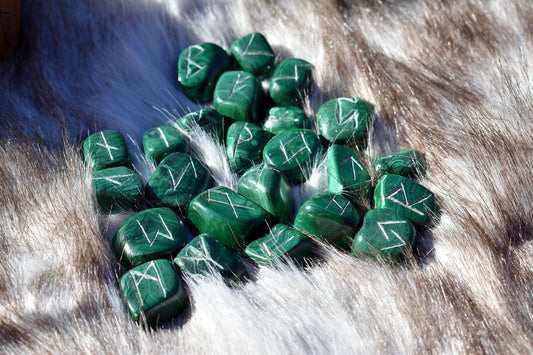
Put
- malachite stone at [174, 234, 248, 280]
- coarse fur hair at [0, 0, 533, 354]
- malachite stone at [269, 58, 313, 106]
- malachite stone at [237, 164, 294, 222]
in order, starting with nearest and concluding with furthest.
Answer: coarse fur hair at [0, 0, 533, 354] → malachite stone at [174, 234, 248, 280] → malachite stone at [237, 164, 294, 222] → malachite stone at [269, 58, 313, 106]

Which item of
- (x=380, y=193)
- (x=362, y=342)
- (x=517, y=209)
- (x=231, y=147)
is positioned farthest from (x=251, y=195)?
(x=517, y=209)

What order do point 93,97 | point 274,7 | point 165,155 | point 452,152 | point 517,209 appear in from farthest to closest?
1. point 274,7
2. point 93,97
3. point 165,155
4. point 452,152
5. point 517,209

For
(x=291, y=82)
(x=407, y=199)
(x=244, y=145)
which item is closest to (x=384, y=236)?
(x=407, y=199)

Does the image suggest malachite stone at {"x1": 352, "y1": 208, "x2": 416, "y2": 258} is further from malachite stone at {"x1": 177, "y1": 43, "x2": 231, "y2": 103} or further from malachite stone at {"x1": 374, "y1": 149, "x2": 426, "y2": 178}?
malachite stone at {"x1": 177, "y1": 43, "x2": 231, "y2": 103}

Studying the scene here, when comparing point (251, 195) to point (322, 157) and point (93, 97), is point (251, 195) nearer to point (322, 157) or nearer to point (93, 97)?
point (322, 157)

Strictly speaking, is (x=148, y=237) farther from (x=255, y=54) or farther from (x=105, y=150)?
(x=255, y=54)

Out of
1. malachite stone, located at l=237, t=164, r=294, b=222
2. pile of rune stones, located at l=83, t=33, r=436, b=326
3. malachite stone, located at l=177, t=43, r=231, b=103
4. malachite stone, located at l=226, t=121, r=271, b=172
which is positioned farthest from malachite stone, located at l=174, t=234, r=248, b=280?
malachite stone, located at l=177, t=43, r=231, b=103
